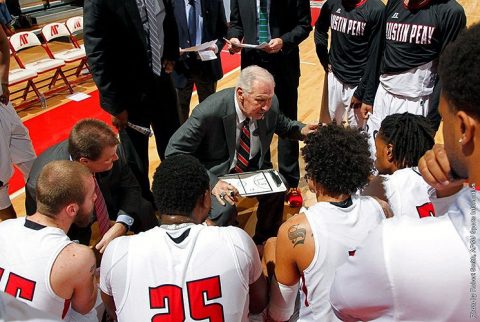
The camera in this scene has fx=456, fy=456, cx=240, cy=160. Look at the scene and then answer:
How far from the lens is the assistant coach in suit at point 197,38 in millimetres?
4500

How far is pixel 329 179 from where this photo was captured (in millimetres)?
2064

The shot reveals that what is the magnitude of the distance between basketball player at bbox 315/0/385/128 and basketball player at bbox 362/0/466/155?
12 centimetres

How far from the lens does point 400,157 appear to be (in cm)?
258

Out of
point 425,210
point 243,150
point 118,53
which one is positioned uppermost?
point 118,53

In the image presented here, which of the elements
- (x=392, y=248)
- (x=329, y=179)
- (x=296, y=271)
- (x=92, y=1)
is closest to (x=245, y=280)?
(x=296, y=271)

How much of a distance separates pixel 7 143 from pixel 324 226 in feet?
9.01

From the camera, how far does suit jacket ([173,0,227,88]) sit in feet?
14.7

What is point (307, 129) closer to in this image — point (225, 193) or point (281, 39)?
point (225, 193)

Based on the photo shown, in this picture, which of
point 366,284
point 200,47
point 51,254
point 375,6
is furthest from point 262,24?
point 366,284

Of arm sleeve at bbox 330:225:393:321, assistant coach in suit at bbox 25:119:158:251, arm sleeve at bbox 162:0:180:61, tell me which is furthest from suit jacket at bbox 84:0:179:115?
arm sleeve at bbox 330:225:393:321

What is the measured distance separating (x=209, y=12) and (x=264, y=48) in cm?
95

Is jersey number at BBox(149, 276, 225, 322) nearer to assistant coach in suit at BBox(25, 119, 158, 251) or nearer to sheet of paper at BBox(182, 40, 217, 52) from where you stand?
assistant coach in suit at BBox(25, 119, 158, 251)

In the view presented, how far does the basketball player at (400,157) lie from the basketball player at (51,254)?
148 centimetres

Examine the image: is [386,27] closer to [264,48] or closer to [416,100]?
[416,100]
